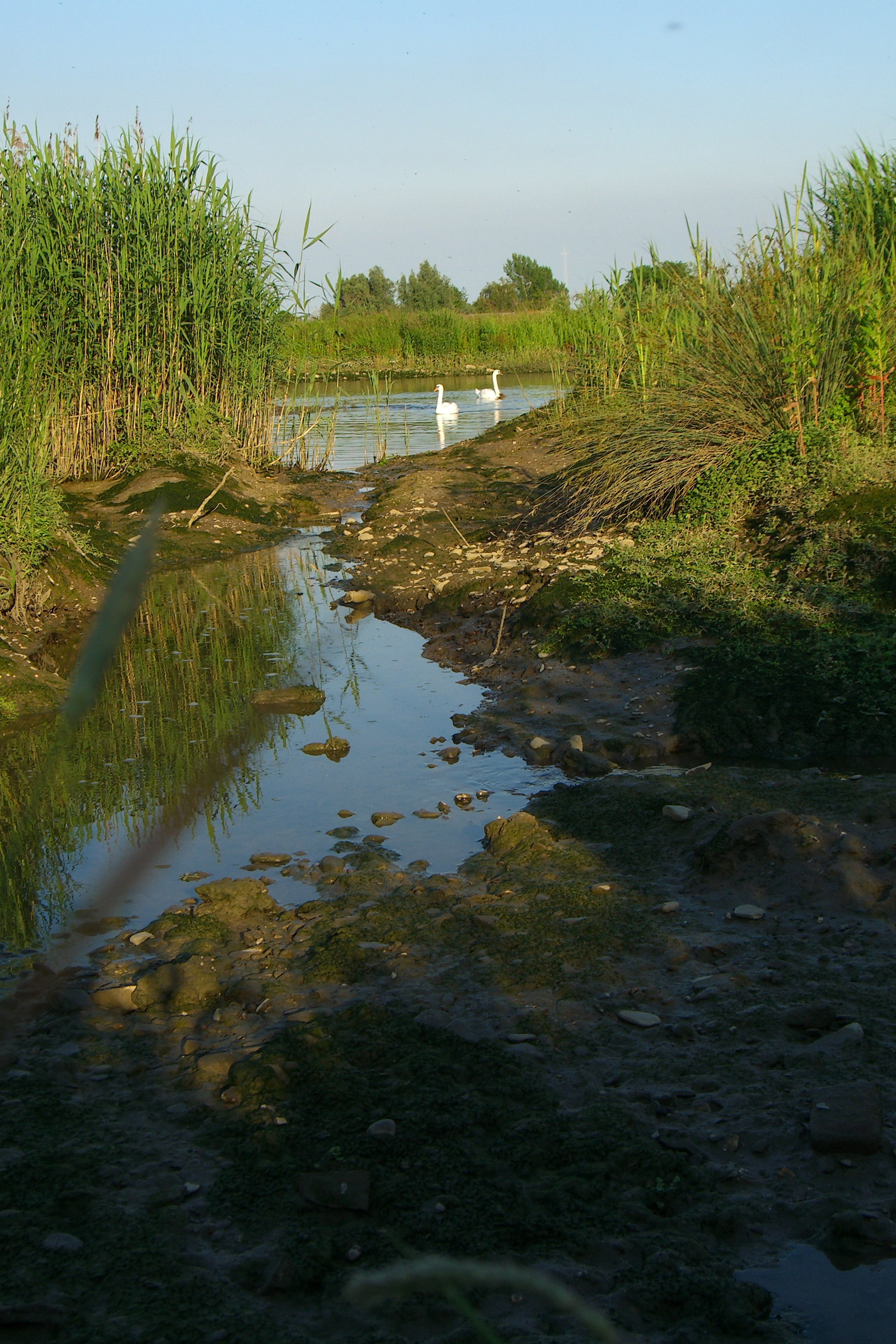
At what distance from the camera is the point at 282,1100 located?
2.75 m

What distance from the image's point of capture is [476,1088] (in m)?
2.76

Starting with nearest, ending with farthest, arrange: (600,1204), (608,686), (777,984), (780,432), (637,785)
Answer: (600,1204) → (777,984) → (637,785) → (608,686) → (780,432)

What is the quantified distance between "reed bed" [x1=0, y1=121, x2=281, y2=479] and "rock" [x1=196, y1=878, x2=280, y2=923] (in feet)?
25.5

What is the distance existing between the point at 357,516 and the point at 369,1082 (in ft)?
35.4

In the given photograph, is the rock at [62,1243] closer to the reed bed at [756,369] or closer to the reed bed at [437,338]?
the reed bed at [756,369]

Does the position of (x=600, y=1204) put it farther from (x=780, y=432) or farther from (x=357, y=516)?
(x=357, y=516)

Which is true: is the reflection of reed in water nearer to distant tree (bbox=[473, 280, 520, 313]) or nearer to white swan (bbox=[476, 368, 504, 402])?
white swan (bbox=[476, 368, 504, 402])

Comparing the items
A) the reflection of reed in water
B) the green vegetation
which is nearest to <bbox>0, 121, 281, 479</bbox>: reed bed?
the green vegetation

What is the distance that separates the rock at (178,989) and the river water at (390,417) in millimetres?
10349

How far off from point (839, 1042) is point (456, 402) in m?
24.0

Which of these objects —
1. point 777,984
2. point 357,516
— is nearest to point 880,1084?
point 777,984

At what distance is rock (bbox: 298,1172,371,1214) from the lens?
2.36m

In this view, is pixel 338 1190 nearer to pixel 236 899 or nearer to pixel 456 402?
pixel 236 899

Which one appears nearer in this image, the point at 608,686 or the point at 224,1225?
the point at 224,1225
